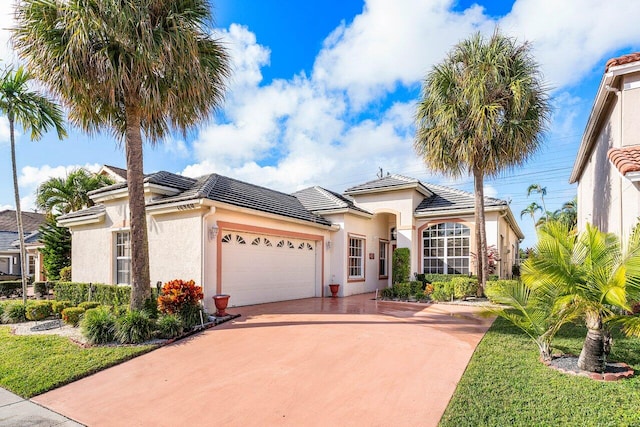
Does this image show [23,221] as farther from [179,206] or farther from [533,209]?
[533,209]

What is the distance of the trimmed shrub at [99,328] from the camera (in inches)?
316

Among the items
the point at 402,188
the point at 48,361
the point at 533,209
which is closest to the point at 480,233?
the point at 402,188

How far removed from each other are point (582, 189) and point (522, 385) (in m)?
16.4

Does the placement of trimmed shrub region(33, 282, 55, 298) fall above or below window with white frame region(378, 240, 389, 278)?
below

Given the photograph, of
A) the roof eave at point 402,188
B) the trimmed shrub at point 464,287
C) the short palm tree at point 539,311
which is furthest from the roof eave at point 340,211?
the short palm tree at point 539,311

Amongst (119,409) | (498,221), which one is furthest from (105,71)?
(498,221)

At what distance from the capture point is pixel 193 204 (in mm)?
11500

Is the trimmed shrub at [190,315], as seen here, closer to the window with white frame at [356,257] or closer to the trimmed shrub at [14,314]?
the trimmed shrub at [14,314]

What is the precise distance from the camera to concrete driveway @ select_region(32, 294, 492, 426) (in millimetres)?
4773

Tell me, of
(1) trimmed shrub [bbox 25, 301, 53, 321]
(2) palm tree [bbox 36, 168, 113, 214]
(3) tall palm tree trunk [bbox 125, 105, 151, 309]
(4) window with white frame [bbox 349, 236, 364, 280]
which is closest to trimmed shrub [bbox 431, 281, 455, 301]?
(4) window with white frame [bbox 349, 236, 364, 280]

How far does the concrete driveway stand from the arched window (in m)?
8.46

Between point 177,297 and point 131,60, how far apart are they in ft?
19.8

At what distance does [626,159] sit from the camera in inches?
329

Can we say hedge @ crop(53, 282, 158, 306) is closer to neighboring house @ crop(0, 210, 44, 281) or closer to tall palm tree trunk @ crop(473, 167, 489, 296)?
neighboring house @ crop(0, 210, 44, 281)
